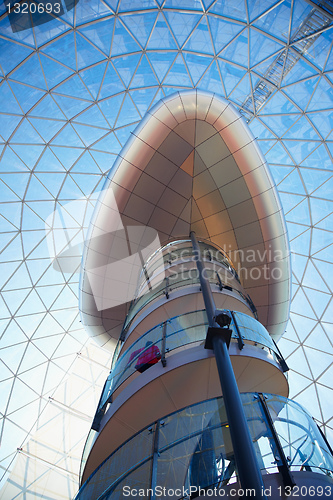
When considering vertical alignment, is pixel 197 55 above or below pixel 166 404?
above

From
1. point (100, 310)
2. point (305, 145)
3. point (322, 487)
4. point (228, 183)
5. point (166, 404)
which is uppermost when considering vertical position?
point (305, 145)

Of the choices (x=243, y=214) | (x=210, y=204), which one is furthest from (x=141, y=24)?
(x=243, y=214)

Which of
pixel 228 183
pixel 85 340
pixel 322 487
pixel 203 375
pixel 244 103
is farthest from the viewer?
pixel 85 340

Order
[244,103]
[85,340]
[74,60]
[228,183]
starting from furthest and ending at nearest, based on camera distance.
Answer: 1. [85,340]
2. [244,103]
3. [74,60]
4. [228,183]

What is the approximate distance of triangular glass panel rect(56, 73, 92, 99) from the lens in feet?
65.5

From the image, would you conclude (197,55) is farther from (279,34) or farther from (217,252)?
(217,252)

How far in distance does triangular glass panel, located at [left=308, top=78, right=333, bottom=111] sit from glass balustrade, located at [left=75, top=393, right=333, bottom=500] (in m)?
18.9

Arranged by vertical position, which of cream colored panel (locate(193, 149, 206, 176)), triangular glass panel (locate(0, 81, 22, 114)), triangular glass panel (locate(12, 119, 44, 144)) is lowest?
cream colored panel (locate(193, 149, 206, 176))

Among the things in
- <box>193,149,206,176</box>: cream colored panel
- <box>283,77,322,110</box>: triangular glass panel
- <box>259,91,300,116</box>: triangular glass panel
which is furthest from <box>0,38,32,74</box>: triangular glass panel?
<box>283,77,322,110</box>: triangular glass panel

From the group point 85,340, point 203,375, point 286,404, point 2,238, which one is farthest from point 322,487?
point 85,340

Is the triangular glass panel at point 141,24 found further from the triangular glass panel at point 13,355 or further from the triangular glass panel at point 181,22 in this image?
the triangular glass panel at point 13,355

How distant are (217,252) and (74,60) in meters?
14.5

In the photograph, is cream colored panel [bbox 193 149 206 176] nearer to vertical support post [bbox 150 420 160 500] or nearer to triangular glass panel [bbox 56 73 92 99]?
triangular glass panel [bbox 56 73 92 99]

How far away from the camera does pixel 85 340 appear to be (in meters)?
31.8
